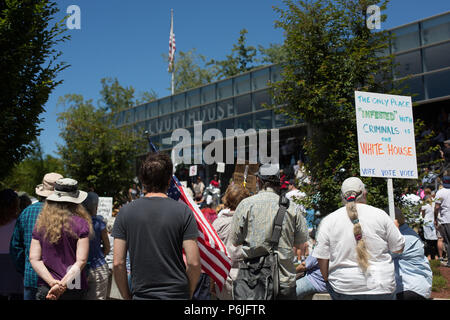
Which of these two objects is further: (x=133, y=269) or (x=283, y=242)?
(x=283, y=242)

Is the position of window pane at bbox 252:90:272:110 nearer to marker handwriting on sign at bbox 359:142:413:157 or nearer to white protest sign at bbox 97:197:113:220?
white protest sign at bbox 97:197:113:220

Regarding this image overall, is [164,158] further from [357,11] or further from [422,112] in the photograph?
[422,112]

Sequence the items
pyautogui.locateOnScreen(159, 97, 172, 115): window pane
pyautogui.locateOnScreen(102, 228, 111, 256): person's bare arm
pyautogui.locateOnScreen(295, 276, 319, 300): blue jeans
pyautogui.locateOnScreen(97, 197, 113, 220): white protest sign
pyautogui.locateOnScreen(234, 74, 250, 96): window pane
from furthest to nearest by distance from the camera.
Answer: pyautogui.locateOnScreen(159, 97, 172, 115): window pane → pyautogui.locateOnScreen(234, 74, 250, 96): window pane → pyautogui.locateOnScreen(97, 197, 113, 220): white protest sign → pyautogui.locateOnScreen(295, 276, 319, 300): blue jeans → pyautogui.locateOnScreen(102, 228, 111, 256): person's bare arm

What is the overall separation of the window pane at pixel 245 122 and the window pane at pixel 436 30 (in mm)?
10426

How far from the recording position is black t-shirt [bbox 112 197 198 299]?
3.15 metres

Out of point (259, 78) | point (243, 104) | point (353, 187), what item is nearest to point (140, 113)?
point (243, 104)

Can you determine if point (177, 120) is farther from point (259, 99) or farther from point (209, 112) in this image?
point (259, 99)

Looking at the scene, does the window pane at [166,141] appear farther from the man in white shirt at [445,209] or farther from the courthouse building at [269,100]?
the man in white shirt at [445,209]

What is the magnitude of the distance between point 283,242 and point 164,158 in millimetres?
1445

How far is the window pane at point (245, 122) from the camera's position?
25675 millimetres

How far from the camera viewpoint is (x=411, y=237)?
4844mm

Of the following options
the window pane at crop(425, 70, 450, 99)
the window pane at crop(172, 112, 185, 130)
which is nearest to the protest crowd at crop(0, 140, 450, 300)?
the window pane at crop(425, 70, 450, 99)

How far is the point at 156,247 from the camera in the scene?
3.15 metres
